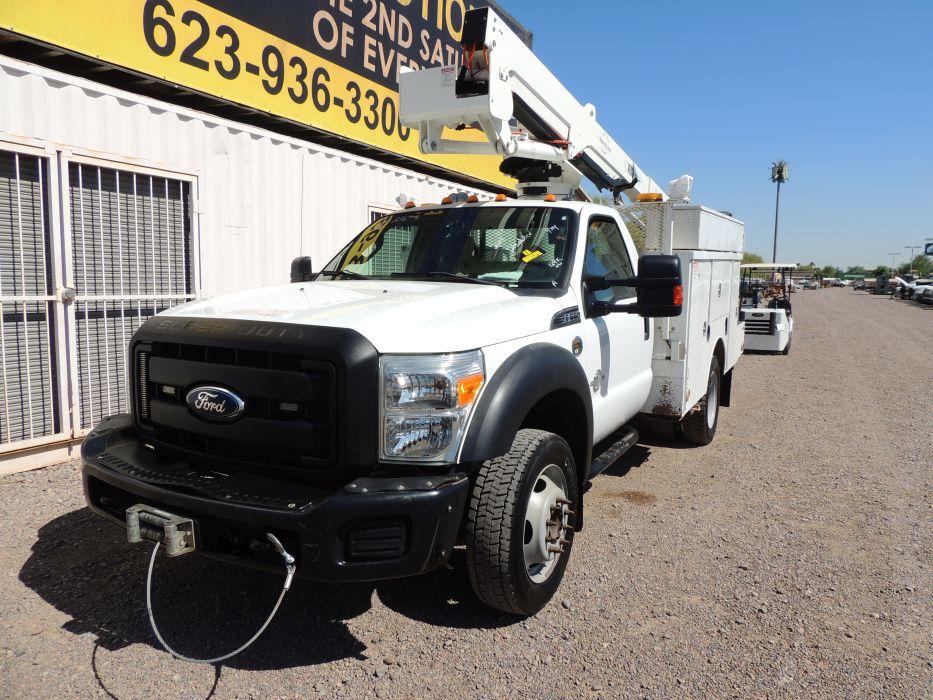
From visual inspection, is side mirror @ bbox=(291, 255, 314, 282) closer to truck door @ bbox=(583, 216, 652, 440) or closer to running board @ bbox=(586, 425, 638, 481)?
truck door @ bbox=(583, 216, 652, 440)

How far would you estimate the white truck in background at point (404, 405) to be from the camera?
246cm

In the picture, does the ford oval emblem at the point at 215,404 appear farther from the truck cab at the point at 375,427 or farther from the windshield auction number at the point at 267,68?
the windshield auction number at the point at 267,68

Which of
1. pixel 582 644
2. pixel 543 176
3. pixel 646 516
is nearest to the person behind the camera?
pixel 582 644

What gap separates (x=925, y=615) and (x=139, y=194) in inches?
248

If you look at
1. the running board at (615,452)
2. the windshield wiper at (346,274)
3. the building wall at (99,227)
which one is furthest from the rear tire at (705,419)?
the building wall at (99,227)

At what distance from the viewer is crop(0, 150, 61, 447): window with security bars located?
4934 millimetres

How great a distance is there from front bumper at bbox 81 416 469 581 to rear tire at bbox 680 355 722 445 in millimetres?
4006

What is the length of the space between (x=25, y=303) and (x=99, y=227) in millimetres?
883

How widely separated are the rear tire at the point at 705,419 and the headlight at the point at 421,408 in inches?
157

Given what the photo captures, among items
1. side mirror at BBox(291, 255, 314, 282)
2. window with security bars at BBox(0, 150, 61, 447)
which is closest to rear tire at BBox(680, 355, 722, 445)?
side mirror at BBox(291, 255, 314, 282)

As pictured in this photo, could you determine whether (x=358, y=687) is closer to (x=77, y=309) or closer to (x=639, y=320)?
(x=639, y=320)

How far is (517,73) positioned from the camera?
461cm

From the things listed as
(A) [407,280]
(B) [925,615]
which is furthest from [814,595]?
(A) [407,280]

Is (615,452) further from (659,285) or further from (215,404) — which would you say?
(215,404)
